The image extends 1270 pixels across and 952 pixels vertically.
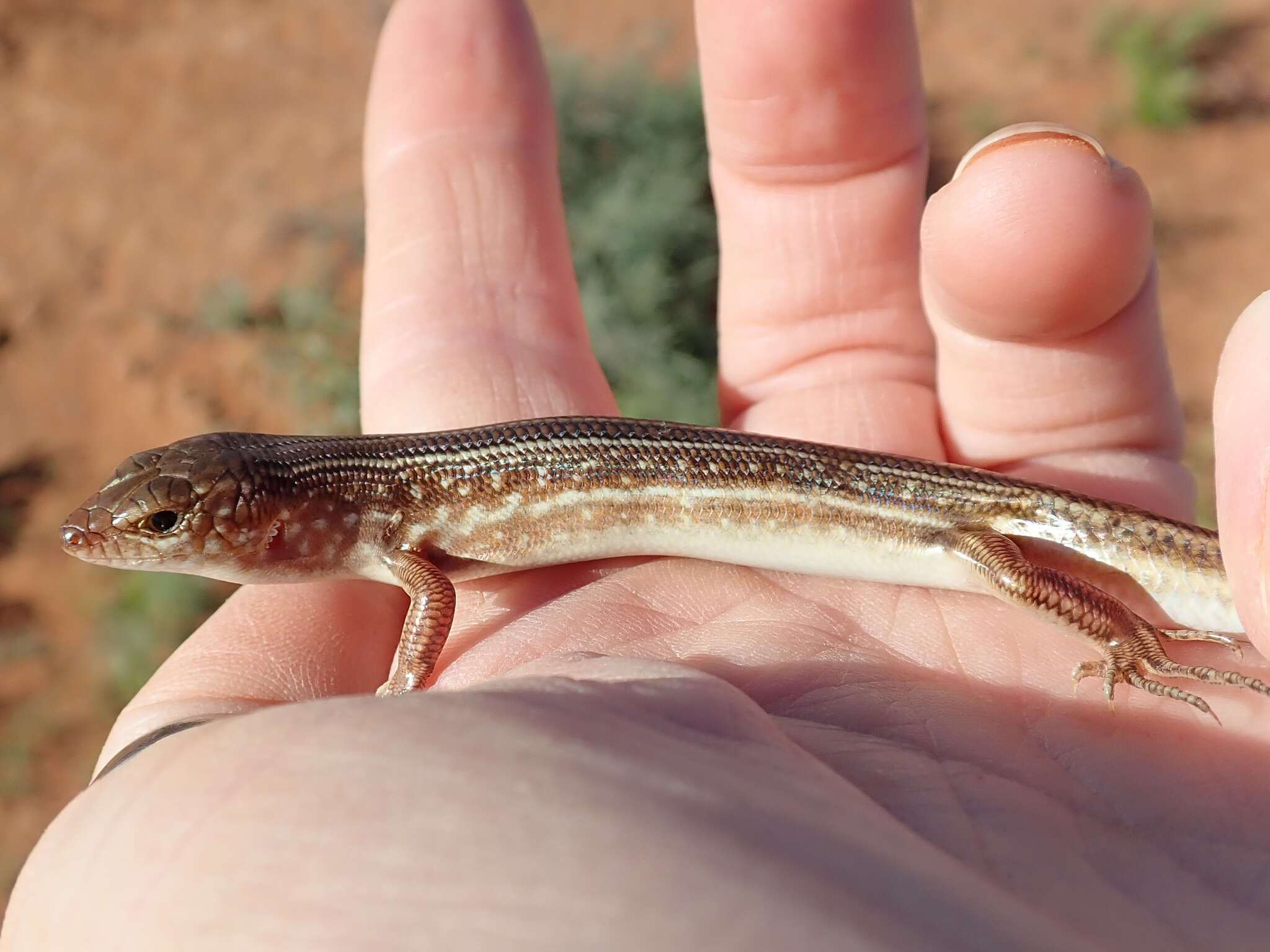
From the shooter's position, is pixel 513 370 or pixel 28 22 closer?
pixel 513 370

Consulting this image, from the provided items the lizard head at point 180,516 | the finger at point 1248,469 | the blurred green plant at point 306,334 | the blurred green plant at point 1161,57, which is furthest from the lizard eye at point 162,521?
the blurred green plant at point 1161,57

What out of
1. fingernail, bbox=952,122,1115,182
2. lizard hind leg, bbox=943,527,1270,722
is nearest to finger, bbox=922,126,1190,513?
fingernail, bbox=952,122,1115,182

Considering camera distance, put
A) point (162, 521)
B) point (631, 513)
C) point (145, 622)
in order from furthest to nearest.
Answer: point (145, 622), point (631, 513), point (162, 521)

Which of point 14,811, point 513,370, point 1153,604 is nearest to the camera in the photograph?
point 1153,604

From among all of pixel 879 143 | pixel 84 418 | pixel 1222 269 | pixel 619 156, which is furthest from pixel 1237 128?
pixel 84 418

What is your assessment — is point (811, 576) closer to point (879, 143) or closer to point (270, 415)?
point (879, 143)

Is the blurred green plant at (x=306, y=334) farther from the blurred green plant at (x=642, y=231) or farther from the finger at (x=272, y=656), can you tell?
the finger at (x=272, y=656)

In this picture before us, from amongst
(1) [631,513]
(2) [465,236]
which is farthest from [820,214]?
(1) [631,513]

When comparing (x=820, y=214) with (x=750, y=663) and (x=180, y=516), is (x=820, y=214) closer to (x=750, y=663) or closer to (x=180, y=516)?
(x=750, y=663)
